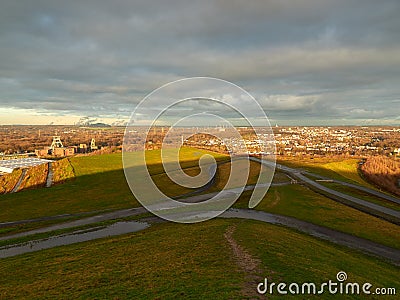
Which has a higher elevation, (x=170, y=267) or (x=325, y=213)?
(x=170, y=267)

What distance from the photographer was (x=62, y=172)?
9106 cm

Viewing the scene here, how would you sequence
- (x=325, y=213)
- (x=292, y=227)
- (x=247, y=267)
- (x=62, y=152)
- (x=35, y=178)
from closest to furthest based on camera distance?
(x=247, y=267)
(x=292, y=227)
(x=325, y=213)
(x=35, y=178)
(x=62, y=152)

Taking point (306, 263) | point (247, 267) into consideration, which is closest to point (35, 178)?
point (247, 267)

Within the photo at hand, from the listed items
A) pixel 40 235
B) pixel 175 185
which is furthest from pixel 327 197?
pixel 40 235

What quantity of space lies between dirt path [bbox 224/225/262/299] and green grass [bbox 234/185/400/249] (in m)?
19.3

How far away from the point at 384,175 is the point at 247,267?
98.7 metres

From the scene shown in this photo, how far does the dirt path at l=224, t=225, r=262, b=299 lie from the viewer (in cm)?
1302

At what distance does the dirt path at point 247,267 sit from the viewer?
13.0 meters

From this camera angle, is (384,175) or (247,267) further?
(384,175)

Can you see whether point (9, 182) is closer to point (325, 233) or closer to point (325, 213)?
point (325, 213)

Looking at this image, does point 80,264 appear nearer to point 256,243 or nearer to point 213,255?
point 213,255

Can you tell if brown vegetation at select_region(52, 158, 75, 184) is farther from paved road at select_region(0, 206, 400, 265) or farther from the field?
the field

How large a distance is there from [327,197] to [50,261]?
4805 centimetres

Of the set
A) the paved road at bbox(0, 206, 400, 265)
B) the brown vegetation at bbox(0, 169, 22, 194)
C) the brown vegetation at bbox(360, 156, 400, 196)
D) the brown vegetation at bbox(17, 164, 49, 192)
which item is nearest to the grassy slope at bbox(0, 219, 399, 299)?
the paved road at bbox(0, 206, 400, 265)
